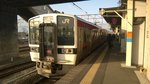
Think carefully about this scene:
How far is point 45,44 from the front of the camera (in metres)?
10.5

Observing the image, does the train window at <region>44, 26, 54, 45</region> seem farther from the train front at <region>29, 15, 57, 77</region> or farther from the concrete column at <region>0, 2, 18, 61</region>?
the concrete column at <region>0, 2, 18, 61</region>

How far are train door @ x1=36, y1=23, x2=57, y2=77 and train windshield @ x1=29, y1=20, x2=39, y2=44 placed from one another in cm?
42

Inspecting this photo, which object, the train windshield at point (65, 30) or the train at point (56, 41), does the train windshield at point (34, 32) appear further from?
the train windshield at point (65, 30)

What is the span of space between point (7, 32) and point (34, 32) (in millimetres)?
9313

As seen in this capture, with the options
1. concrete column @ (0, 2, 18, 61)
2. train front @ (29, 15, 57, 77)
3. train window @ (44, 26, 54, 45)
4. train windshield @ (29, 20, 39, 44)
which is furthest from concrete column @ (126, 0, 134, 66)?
concrete column @ (0, 2, 18, 61)

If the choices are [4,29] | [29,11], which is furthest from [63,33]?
[29,11]

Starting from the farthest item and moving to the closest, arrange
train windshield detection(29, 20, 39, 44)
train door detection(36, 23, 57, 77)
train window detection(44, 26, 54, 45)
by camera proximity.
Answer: train windshield detection(29, 20, 39, 44) → train window detection(44, 26, 54, 45) → train door detection(36, 23, 57, 77)

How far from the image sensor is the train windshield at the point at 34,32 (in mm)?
10812

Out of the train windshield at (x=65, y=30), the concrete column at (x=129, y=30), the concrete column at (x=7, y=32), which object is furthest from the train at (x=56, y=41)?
the concrete column at (x=7, y=32)

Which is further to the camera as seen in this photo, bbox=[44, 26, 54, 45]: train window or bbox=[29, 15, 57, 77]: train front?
bbox=[44, 26, 54, 45]: train window

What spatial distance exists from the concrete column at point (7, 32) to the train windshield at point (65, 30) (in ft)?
32.1

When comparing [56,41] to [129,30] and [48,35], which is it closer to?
[48,35]

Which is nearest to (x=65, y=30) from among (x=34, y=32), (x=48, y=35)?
(x=48, y=35)

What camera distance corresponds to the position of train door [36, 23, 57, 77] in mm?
10188
